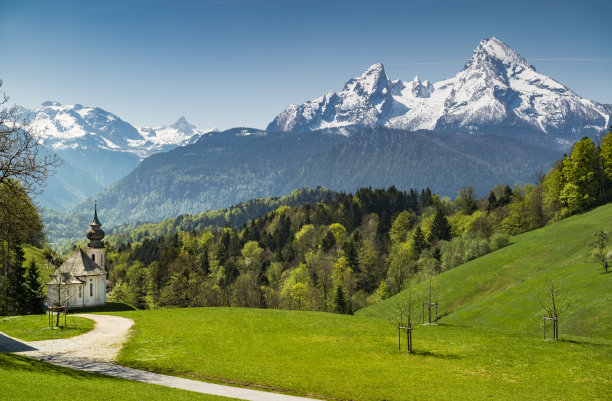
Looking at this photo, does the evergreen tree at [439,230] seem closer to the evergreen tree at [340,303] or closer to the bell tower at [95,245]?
the evergreen tree at [340,303]

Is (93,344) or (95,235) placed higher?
(95,235)

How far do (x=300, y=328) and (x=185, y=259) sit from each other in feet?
141

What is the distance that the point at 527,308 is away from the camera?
5981 centimetres

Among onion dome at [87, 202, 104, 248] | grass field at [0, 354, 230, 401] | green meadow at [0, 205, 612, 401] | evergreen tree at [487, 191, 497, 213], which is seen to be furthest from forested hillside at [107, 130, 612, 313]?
grass field at [0, 354, 230, 401]

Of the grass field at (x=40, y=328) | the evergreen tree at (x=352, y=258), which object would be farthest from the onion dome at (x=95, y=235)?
the evergreen tree at (x=352, y=258)

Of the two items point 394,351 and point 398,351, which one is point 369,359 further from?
point 398,351

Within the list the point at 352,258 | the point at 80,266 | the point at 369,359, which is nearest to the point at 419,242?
the point at 352,258

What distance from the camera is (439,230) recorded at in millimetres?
127875

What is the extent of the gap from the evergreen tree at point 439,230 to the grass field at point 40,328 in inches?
3767

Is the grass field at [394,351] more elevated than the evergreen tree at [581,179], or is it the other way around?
the evergreen tree at [581,179]

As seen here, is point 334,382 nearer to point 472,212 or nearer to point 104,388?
point 104,388

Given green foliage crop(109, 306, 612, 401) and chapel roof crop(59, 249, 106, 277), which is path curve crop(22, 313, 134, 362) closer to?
green foliage crop(109, 306, 612, 401)

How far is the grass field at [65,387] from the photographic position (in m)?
23.3

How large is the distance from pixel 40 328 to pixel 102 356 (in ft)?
42.5
